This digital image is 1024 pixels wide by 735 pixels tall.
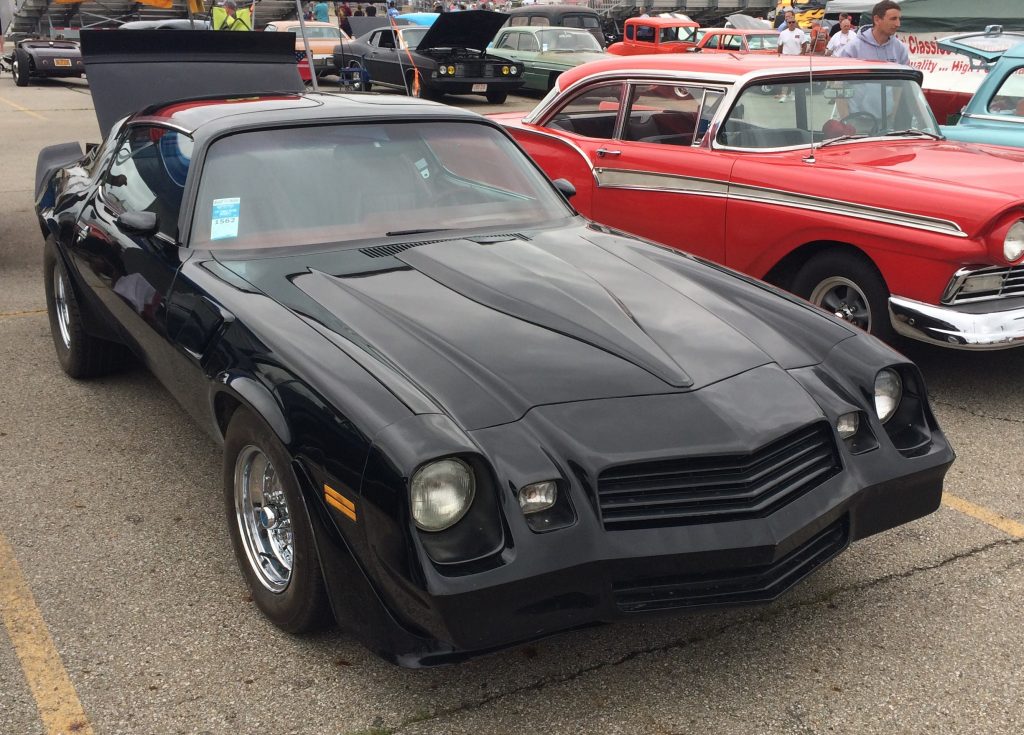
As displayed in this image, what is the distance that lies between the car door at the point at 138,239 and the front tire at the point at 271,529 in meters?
0.69

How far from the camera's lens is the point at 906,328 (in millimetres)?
4746

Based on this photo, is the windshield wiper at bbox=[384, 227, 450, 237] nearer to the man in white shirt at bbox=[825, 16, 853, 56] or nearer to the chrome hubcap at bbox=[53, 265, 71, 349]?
the chrome hubcap at bbox=[53, 265, 71, 349]

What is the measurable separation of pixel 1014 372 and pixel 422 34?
56.4 feet

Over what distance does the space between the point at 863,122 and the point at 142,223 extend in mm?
4145

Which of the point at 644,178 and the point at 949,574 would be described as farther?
the point at 644,178

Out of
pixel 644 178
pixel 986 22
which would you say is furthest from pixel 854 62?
pixel 986 22

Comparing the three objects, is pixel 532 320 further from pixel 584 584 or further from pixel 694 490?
Result: pixel 584 584

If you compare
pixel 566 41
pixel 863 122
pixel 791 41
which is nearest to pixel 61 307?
pixel 863 122

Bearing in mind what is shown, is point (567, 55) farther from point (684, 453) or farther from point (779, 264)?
point (684, 453)

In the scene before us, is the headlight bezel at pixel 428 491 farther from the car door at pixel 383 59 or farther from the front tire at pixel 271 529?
the car door at pixel 383 59

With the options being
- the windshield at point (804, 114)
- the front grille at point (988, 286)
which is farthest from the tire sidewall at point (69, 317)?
the front grille at point (988, 286)

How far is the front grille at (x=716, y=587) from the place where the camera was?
2475 millimetres

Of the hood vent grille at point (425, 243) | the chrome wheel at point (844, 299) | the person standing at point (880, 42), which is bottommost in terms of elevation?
the chrome wheel at point (844, 299)

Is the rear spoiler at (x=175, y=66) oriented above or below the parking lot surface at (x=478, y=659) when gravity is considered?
above
